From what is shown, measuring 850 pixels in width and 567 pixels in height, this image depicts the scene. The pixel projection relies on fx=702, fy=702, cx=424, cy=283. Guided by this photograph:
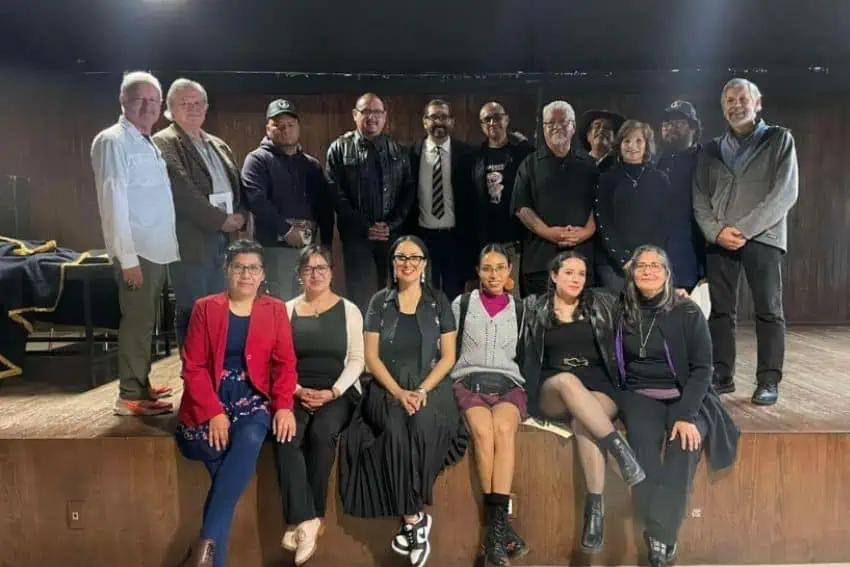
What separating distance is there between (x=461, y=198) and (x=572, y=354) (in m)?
1.08

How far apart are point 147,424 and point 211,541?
2.16 feet

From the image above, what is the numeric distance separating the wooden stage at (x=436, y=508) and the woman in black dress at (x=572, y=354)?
5.2 inches

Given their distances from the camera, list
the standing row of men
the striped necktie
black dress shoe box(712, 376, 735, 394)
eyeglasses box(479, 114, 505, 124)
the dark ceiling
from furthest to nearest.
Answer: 1. the dark ceiling
2. the striped necktie
3. eyeglasses box(479, 114, 505, 124)
4. black dress shoe box(712, 376, 735, 394)
5. the standing row of men

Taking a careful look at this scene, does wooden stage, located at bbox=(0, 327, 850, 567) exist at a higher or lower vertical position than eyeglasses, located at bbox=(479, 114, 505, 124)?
lower

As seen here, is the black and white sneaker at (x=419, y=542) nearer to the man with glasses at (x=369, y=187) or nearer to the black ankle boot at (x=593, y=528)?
the black ankle boot at (x=593, y=528)

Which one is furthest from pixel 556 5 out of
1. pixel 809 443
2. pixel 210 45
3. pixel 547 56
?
pixel 809 443

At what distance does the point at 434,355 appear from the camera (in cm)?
257

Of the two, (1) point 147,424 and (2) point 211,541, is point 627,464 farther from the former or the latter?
(1) point 147,424

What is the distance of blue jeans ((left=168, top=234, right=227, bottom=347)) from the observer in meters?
2.91

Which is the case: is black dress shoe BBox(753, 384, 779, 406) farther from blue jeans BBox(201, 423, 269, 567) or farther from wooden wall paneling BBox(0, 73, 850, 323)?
wooden wall paneling BBox(0, 73, 850, 323)

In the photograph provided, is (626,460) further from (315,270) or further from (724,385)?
(315,270)

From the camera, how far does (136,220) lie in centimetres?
270

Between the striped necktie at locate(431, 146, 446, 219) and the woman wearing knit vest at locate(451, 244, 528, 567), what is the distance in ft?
2.37

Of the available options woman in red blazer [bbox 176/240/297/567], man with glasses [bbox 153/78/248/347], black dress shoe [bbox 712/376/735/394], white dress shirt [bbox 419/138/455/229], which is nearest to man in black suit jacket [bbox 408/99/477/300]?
white dress shirt [bbox 419/138/455/229]
